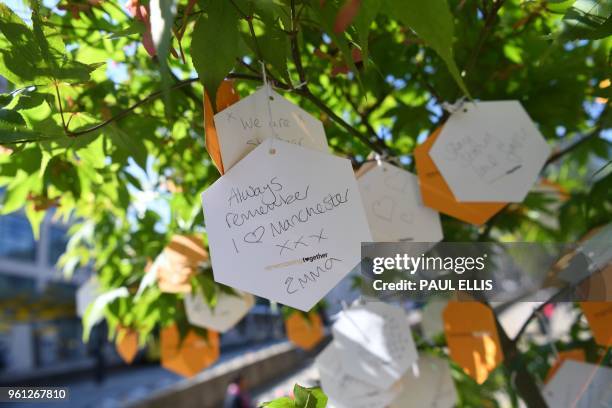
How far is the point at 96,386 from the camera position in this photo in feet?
30.5

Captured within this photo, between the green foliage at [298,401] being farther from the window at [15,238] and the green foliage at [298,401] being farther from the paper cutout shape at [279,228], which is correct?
the window at [15,238]

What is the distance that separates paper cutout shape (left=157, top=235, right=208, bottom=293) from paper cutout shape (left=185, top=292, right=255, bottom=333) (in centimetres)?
18

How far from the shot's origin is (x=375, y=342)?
79 cm

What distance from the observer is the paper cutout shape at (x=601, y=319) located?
662mm

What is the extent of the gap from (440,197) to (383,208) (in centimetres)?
7

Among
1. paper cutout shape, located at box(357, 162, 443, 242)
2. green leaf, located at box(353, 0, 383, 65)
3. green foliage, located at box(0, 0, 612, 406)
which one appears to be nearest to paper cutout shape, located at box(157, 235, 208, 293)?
green foliage, located at box(0, 0, 612, 406)

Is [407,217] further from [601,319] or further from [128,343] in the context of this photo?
[128,343]

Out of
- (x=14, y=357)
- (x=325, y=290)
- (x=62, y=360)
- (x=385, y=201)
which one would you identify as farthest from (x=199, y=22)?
(x=62, y=360)

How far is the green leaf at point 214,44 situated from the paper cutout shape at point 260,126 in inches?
2.6

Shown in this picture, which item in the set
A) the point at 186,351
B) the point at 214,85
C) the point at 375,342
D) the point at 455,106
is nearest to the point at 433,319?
the point at 375,342

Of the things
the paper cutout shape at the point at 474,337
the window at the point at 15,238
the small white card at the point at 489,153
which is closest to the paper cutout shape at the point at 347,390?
the paper cutout shape at the point at 474,337

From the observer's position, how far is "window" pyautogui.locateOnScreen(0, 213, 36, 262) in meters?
11.7

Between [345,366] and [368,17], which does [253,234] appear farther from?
[345,366]

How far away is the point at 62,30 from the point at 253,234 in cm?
55
